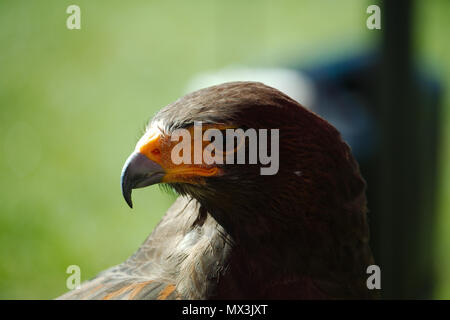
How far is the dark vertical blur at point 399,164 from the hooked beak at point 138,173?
2.04 meters

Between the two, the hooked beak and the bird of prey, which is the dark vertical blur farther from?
the hooked beak

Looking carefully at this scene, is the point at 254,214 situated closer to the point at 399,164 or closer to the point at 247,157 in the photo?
the point at 247,157

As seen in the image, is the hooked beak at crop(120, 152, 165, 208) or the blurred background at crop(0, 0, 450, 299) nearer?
the hooked beak at crop(120, 152, 165, 208)

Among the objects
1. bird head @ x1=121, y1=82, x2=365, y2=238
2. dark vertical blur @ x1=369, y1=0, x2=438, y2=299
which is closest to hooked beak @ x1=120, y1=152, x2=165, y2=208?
bird head @ x1=121, y1=82, x2=365, y2=238

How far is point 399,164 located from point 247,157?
1.89 meters

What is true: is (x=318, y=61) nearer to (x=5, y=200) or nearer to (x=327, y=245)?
(x=5, y=200)

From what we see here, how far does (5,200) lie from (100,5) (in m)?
3.96

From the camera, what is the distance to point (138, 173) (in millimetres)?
1940

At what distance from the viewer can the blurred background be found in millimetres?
3738

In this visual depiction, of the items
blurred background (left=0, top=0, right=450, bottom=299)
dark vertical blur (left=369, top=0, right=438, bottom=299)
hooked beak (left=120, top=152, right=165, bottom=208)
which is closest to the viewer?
hooked beak (left=120, top=152, right=165, bottom=208)

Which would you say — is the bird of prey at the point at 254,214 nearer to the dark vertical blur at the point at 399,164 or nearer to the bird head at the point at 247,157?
the bird head at the point at 247,157

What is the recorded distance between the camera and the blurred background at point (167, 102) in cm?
374

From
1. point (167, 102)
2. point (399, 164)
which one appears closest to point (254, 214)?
point (399, 164)

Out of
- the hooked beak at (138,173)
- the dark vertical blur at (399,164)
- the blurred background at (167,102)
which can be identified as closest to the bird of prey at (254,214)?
the hooked beak at (138,173)
